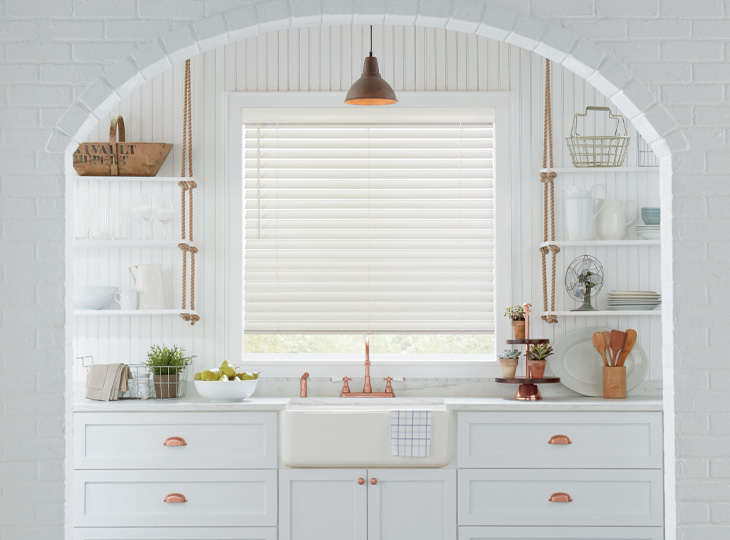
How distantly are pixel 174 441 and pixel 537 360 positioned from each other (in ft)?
5.53

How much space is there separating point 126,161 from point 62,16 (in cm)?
158

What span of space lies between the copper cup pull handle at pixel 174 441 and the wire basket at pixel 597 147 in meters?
2.27

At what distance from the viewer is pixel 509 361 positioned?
3.99 m

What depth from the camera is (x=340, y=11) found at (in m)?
2.51

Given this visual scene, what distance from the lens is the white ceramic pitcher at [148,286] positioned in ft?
13.4

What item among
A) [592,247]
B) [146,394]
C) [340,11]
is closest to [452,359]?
[592,247]

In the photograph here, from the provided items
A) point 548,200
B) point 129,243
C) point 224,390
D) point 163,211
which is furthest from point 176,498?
point 548,200

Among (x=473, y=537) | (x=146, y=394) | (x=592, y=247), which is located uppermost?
(x=592, y=247)

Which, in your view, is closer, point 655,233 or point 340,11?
point 340,11

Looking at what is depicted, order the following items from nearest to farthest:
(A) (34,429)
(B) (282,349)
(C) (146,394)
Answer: (A) (34,429)
(C) (146,394)
(B) (282,349)

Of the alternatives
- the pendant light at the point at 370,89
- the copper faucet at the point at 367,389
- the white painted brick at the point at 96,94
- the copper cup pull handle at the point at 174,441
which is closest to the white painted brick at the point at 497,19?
the pendant light at the point at 370,89

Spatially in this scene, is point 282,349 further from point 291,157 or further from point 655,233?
point 655,233

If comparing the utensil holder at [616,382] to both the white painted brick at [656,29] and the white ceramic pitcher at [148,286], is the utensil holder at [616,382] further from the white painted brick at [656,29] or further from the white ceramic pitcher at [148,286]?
the white ceramic pitcher at [148,286]

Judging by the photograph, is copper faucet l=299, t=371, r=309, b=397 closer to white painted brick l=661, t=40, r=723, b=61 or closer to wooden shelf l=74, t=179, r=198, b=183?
wooden shelf l=74, t=179, r=198, b=183
